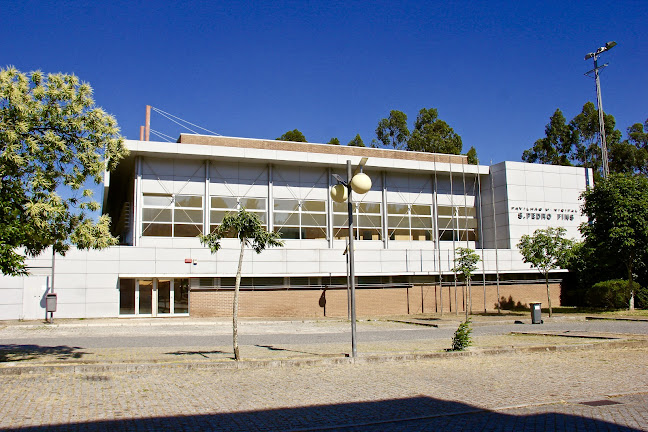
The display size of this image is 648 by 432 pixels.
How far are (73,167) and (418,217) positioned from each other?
2956 cm

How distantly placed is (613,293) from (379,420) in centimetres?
2997

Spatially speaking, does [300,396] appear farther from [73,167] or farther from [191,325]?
[191,325]

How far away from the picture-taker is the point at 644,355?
13008 mm

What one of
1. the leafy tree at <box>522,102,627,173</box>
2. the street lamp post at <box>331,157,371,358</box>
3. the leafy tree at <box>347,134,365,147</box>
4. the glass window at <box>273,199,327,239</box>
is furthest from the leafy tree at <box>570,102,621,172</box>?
the street lamp post at <box>331,157,371,358</box>

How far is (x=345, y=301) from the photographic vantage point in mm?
32844

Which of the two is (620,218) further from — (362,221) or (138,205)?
(138,205)

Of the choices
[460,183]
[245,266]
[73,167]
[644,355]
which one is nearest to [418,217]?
[460,183]

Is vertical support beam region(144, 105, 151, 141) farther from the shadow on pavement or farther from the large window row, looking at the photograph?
the shadow on pavement

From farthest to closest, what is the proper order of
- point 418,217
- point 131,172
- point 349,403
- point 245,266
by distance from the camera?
1. point 418,217
2. point 131,172
3. point 245,266
4. point 349,403

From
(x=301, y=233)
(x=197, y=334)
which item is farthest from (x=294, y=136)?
(x=197, y=334)

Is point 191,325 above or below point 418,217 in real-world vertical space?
below

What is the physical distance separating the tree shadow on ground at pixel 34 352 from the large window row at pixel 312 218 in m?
14.5

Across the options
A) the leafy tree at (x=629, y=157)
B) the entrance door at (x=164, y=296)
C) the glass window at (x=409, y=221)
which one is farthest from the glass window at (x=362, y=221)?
the leafy tree at (x=629, y=157)

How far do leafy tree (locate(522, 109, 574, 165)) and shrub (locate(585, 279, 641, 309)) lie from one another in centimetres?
3716
